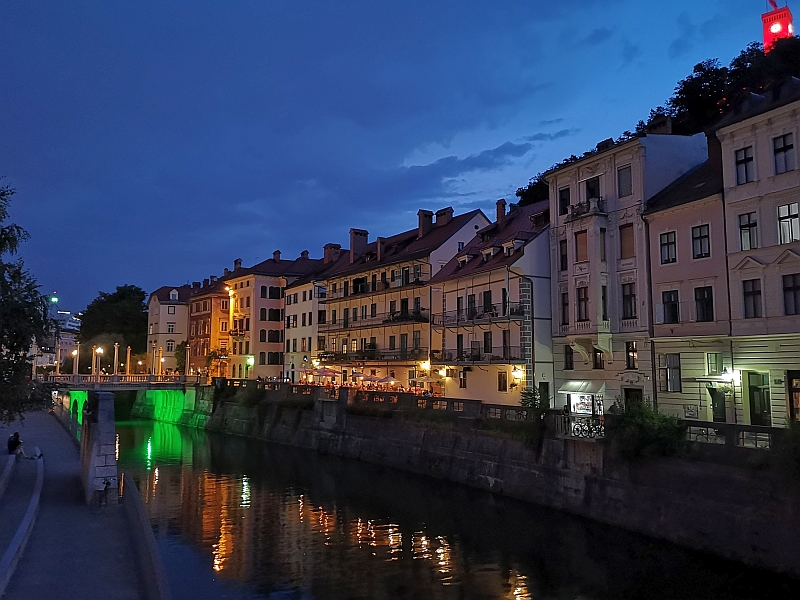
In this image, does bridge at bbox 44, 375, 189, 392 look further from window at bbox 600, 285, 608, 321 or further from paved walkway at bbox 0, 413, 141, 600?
window at bbox 600, 285, 608, 321

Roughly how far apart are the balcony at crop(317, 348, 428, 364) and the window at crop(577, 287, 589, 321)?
664 inches

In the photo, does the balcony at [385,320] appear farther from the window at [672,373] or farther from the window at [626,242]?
the window at [672,373]

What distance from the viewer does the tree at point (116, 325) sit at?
108m

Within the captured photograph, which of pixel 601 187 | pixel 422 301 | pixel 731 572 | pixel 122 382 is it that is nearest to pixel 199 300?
pixel 122 382

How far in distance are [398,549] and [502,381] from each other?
21.6 metres

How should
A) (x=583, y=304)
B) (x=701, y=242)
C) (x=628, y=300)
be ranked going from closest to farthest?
(x=701, y=242) → (x=628, y=300) → (x=583, y=304)

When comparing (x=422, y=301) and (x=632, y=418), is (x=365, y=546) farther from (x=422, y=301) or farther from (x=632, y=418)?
(x=422, y=301)

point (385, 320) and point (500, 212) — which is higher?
point (500, 212)

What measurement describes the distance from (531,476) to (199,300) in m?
75.6

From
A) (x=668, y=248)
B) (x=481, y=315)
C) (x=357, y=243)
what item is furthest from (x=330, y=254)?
(x=668, y=248)

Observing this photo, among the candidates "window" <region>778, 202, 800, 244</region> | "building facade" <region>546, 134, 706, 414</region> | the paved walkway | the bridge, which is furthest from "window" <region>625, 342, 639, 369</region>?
the bridge

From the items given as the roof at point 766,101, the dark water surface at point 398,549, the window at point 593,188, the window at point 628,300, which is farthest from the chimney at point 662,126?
the dark water surface at point 398,549

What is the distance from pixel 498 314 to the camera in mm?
45000

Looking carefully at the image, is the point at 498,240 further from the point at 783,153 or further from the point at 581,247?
the point at 783,153
